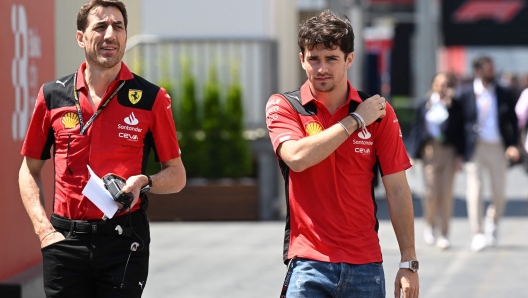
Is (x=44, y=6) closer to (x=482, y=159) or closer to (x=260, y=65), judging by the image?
(x=482, y=159)

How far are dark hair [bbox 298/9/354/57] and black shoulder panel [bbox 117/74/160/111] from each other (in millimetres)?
750

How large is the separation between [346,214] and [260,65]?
31.9 feet

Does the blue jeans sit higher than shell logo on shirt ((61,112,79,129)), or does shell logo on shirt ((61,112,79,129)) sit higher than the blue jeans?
shell logo on shirt ((61,112,79,129))

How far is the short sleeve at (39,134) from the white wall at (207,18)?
374 inches

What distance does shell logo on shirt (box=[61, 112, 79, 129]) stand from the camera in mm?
4316

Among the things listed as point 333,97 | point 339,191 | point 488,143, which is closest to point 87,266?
point 339,191

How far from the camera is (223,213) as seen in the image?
13.3 meters

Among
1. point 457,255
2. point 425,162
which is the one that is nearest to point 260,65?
point 425,162

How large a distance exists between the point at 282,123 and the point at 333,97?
0.24 metres

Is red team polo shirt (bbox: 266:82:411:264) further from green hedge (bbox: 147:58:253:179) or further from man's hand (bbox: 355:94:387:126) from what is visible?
green hedge (bbox: 147:58:253:179)

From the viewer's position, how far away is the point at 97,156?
4273mm

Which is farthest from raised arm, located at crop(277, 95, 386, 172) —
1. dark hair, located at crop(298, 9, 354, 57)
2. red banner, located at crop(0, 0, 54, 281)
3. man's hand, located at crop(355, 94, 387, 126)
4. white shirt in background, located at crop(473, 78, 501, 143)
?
white shirt in background, located at crop(473, 78, 501, 143)

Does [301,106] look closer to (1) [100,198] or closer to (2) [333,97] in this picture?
(2) [333,97]

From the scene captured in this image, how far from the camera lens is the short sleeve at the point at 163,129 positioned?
444 cm
